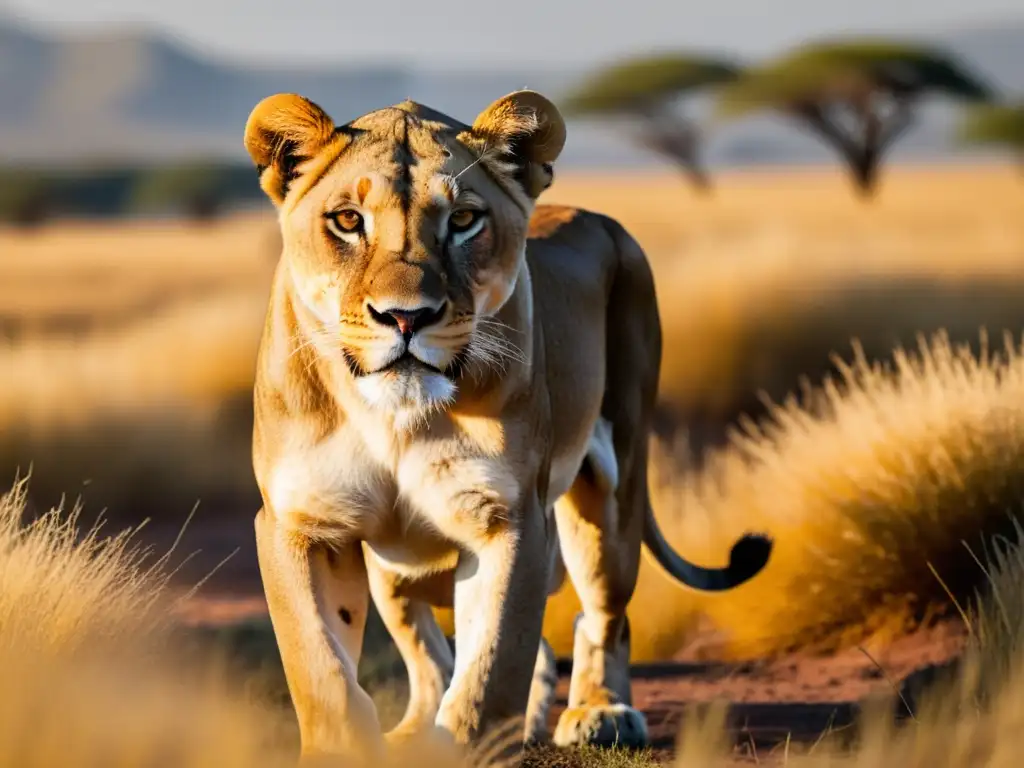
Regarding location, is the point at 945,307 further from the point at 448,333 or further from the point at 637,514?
the point at 448,333

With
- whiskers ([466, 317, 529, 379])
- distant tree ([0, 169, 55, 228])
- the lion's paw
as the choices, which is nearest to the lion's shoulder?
whiskers ([466, 317, 529, 379])

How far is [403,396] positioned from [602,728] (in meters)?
1.64

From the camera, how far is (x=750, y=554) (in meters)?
5.21

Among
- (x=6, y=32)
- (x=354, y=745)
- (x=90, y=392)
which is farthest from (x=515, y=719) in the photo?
(x=6, y=32)

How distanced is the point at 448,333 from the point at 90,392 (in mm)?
7913

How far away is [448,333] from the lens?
136 inches

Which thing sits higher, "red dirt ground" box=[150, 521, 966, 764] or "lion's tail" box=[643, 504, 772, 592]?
"lion's tail" box=[643, 504, 772, 592]

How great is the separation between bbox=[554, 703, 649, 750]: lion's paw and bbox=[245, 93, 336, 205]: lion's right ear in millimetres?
1719

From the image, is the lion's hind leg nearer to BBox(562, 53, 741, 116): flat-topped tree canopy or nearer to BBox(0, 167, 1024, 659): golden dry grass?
BBox(0, 167, 1024, 659): golden dry grass

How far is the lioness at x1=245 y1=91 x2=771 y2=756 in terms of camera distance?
349cm

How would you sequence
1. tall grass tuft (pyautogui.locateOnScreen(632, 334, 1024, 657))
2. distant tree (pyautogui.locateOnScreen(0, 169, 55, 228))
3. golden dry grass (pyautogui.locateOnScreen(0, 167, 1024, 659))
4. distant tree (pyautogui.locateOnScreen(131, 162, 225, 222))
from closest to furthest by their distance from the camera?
tall grass tuft (pyautogui.locateOnScreen(632, 334, 1024, 657)) → golden dry grass (pyautogui.locateOnScreen(0, 167, 1024, 659)) → distant tree (pyautogui.locateOnScreen(0, 169, 55, 228)) → distant tree (pyautogui.locateOnScreen(131, 162, 225, 222))

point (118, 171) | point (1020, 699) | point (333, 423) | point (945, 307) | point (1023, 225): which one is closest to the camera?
point (333, 423)

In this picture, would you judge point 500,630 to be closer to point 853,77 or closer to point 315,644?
point 315,644

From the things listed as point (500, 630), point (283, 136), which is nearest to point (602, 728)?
point (500, 630)
